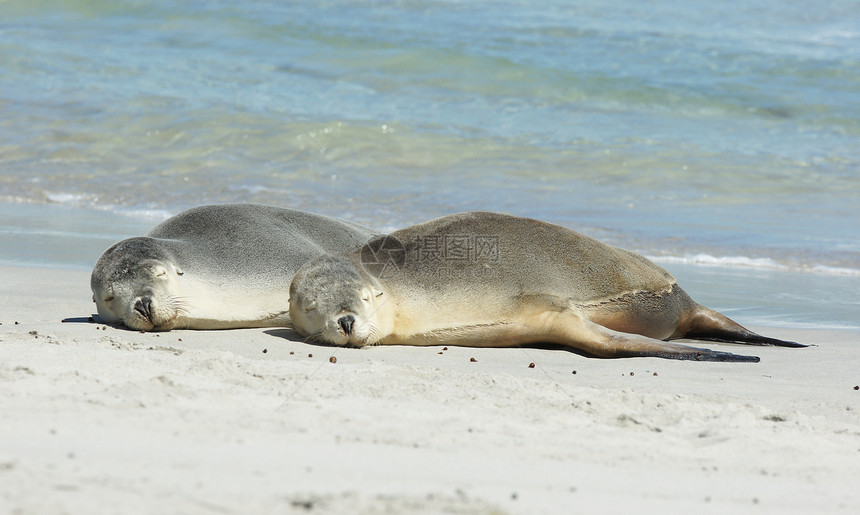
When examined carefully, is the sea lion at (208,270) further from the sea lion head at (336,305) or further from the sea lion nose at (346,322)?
the sea lion nose at (346,322)

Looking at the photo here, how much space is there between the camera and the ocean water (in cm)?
1008

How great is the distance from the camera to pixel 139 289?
5.11m

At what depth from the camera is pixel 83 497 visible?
2107mm

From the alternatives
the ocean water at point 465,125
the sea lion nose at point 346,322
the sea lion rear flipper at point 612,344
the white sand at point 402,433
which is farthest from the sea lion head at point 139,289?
the ocean water at point 465,125

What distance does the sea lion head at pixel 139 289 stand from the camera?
16.7 ft

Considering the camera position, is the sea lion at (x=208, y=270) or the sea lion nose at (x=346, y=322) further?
the sea lion at (x=208, y=270)

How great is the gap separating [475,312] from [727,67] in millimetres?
19390

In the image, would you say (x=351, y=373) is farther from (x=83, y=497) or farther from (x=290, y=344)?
(x=83, y=497)

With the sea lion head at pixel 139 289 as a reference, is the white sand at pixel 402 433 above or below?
below

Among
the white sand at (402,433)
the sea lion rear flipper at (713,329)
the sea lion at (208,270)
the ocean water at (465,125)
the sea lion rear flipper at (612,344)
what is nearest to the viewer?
the white sand at (402,433)

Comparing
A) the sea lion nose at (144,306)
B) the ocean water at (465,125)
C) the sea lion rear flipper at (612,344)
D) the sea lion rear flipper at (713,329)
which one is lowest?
the sea lion nose at (144,306)

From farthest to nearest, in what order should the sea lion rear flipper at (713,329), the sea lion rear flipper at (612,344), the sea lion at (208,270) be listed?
the sea lion rear flipper at (713,329) < the sea lion at (208,270) < the sea lion rear flipper at (612,344)

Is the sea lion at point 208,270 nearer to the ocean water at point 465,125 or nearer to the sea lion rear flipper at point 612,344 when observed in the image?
the sea lion rear flipper at point 612,344

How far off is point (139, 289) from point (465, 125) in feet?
40.8
